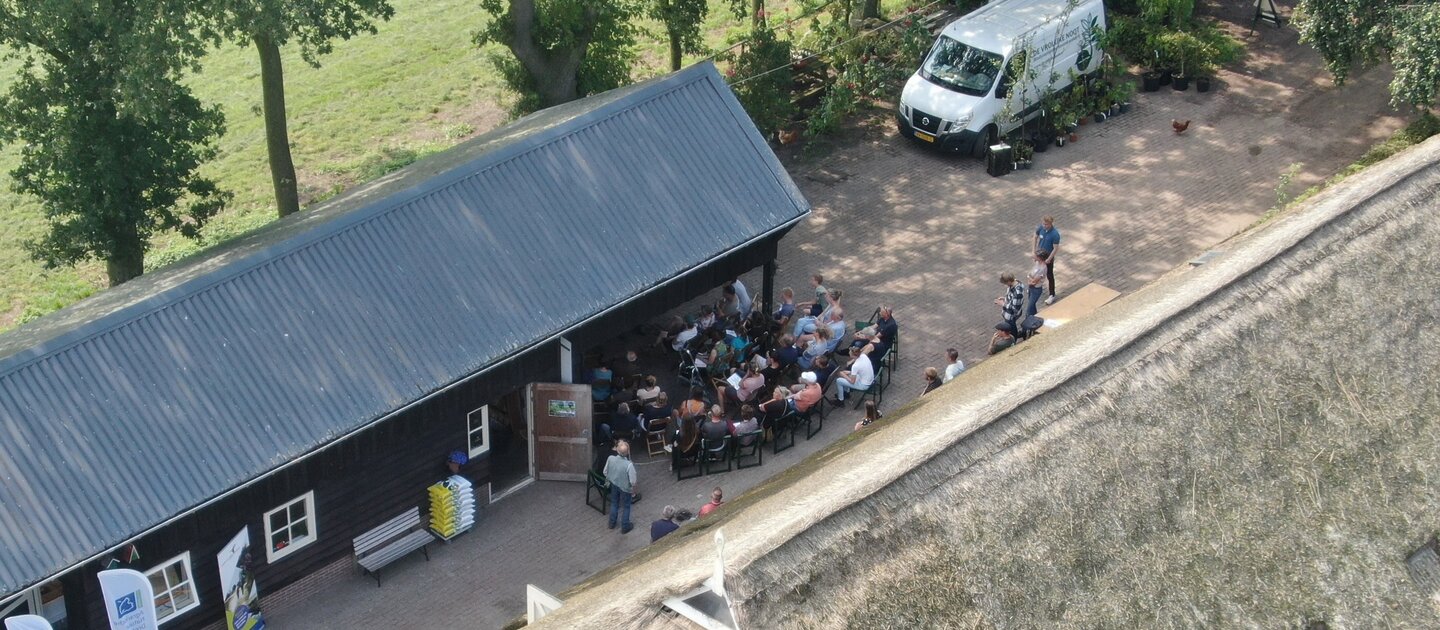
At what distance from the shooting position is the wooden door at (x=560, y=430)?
64.8 feet

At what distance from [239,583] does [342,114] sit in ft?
56.3

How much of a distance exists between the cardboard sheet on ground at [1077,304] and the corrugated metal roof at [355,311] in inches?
155

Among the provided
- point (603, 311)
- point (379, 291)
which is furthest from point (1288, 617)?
point (379, 291)

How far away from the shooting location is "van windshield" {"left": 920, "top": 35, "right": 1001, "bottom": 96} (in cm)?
2744

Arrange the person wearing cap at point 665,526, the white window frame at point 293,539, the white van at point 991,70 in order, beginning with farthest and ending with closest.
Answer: the white van at point 991,70, the person wearing cap at point 665,526, the white window frame at point 293,539

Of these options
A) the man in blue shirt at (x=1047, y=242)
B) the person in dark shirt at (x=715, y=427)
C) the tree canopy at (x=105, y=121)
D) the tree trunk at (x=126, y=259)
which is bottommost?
the person in dark shirt at (x=715, y=427)

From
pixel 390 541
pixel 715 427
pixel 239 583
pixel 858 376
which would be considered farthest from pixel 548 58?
pixel 239 583

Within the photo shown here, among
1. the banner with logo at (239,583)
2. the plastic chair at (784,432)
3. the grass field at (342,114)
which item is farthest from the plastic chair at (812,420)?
the grass field at (342,114)

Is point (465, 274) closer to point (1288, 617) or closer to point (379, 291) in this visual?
point (379, 291)

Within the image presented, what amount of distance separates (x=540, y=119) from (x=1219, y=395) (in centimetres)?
1429

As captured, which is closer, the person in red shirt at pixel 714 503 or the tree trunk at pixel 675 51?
the person in red shirt at pixel 714 503

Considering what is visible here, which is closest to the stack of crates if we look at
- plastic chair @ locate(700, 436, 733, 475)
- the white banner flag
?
plastic chair @ locate(700, 436, 733, 475)

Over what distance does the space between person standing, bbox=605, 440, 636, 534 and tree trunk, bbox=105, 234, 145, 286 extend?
919cm

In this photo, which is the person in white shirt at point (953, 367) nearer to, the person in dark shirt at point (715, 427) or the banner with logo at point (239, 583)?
the person in dark shirt at point (715, 427)
